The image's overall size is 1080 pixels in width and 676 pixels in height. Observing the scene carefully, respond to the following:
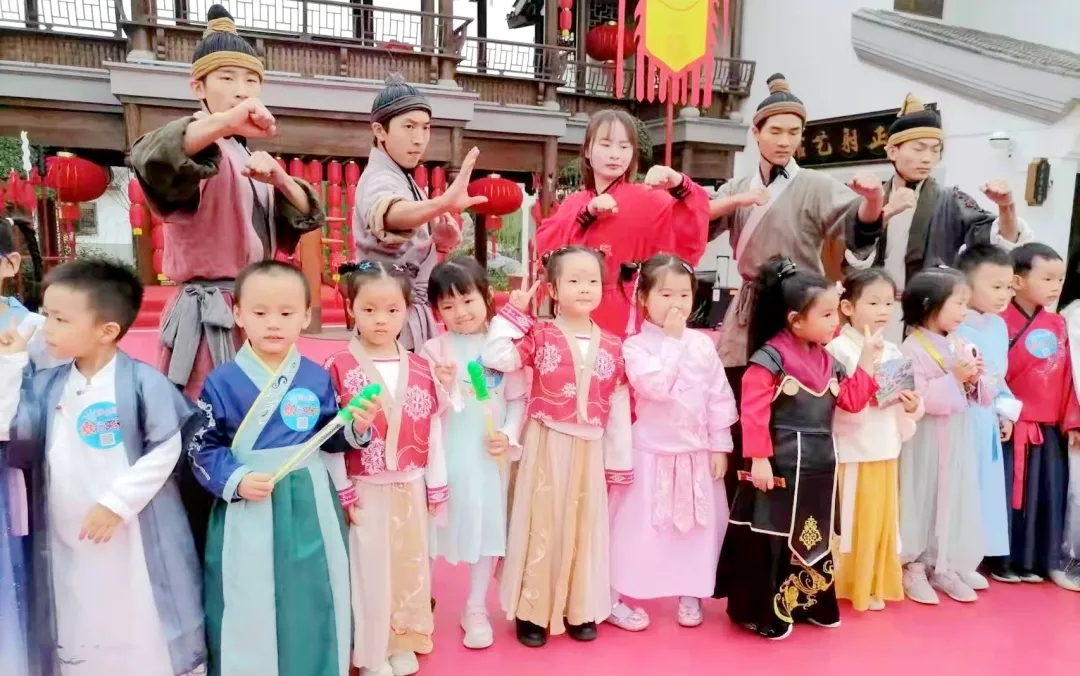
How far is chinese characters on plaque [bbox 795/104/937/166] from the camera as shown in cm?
841

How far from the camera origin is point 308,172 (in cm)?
802

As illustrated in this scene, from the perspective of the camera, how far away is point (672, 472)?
7.63 ft

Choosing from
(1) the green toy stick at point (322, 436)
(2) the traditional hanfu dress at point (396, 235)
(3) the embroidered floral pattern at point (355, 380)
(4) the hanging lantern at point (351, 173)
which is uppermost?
(4) the hanging lantern at point (351, 173)

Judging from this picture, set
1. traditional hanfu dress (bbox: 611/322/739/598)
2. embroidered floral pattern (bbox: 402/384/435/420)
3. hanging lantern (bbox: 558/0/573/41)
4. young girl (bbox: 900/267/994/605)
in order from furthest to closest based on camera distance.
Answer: hanging lantern (bbox: 558/0/573/41) < young girl (bbox: 900/267/994/605) < traditional hanfu dress (bbox: 611/322/739/598) < embroidered floral pattern (bbox: 402/384/435/420)

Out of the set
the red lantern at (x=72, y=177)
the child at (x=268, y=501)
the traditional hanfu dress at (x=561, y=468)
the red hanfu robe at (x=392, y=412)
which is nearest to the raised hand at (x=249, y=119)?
the child at (x=268, y=501)

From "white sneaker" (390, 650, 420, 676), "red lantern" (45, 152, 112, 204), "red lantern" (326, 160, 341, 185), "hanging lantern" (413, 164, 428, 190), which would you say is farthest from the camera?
"red lantern" (326, 160, 341, 185)

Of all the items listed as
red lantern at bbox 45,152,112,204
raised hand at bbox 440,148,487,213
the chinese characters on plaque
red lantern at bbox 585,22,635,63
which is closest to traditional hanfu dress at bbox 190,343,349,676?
raised hand at bbox 440,148,487,213

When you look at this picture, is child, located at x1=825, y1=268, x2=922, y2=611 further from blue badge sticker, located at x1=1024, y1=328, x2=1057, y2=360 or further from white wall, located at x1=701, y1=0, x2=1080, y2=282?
white wall, located at x1=701, y1=0, x2=1080, y2=282

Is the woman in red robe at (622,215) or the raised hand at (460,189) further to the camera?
the woman in red robe at (622,215)

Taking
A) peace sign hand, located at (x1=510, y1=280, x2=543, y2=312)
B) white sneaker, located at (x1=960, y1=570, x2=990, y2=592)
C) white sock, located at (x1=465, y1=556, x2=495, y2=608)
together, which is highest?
peace sign hand, located at (x1=510, y1=280, x2=543, y2=312)

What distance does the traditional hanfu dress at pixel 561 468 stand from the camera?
2.20 metres

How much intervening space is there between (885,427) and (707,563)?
770 mm

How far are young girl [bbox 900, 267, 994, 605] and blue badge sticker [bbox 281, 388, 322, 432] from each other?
205cm

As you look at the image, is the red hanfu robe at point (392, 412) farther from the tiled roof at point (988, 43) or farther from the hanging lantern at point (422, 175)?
the tiled roof at point (988, 43)
